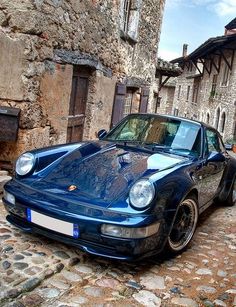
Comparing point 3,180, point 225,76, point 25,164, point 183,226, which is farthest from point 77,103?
point 225,76

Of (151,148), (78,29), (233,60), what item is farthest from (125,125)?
(233,60)

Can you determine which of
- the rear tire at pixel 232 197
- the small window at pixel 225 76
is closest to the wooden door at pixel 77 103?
the rear tire at pixel 232 197

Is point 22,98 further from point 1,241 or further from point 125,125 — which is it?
point 1,241

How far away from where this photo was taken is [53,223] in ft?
9.31

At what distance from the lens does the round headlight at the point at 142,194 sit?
2760 millimetres

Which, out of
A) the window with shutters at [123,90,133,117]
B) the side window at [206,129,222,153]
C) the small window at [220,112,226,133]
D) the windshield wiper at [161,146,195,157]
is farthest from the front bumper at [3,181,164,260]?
the small window at [220,112,226,133]

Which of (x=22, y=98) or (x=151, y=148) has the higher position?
(x=22, y=98)

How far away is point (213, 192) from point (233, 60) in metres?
17.7

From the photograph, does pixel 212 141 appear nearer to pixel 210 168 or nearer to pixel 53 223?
pixel 210 168

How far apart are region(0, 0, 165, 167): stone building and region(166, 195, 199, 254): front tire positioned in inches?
92.3

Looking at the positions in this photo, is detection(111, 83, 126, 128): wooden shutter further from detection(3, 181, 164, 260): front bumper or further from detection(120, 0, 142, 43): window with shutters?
detection(3, 181, 164, 260): front bumper

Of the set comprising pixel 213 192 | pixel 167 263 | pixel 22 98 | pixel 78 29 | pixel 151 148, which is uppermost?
pixel 78 29

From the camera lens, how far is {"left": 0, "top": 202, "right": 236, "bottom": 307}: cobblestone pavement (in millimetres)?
→ 2445

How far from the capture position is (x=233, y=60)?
20359mm
